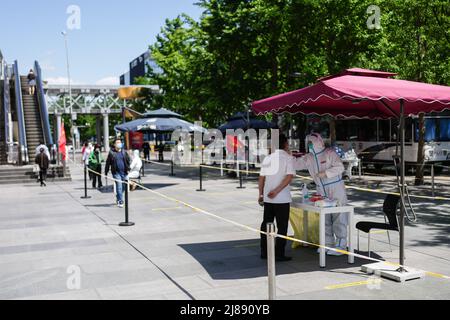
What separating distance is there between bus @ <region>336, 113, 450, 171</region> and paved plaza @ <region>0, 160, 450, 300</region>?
31.0ft

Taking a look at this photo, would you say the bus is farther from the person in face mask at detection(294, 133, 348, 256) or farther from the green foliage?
the person in face mask at detection(294, 133, 348, 256)

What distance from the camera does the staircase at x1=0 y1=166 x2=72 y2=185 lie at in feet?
73.4

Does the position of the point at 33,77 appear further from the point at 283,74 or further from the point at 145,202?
the point at 145,202

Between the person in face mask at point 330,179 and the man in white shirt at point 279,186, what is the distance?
450mm

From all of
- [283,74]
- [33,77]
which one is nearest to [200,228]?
[283,74]

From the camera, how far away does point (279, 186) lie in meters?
7.65

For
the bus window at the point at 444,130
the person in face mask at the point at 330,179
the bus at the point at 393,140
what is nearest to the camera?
the person in face mask at the point at 330,179

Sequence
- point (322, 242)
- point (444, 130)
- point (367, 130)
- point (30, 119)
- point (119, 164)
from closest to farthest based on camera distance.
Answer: point (322, 242) < point (119, 164) < point (444, 130) < point (367, 130) < point (30, 119)

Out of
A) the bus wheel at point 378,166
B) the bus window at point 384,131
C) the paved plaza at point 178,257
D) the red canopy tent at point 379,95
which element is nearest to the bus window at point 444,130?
the bus window at point 384,131

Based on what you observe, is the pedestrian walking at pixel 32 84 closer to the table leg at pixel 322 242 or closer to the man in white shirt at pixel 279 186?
the man in white shirt at pixel 279 186

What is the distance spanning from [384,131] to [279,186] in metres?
17.8

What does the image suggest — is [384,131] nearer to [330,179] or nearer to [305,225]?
[305,225]

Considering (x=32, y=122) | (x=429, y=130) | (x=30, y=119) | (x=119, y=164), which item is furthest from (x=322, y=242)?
(x=30, y=119)

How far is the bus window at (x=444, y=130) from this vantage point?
23.5 meters
